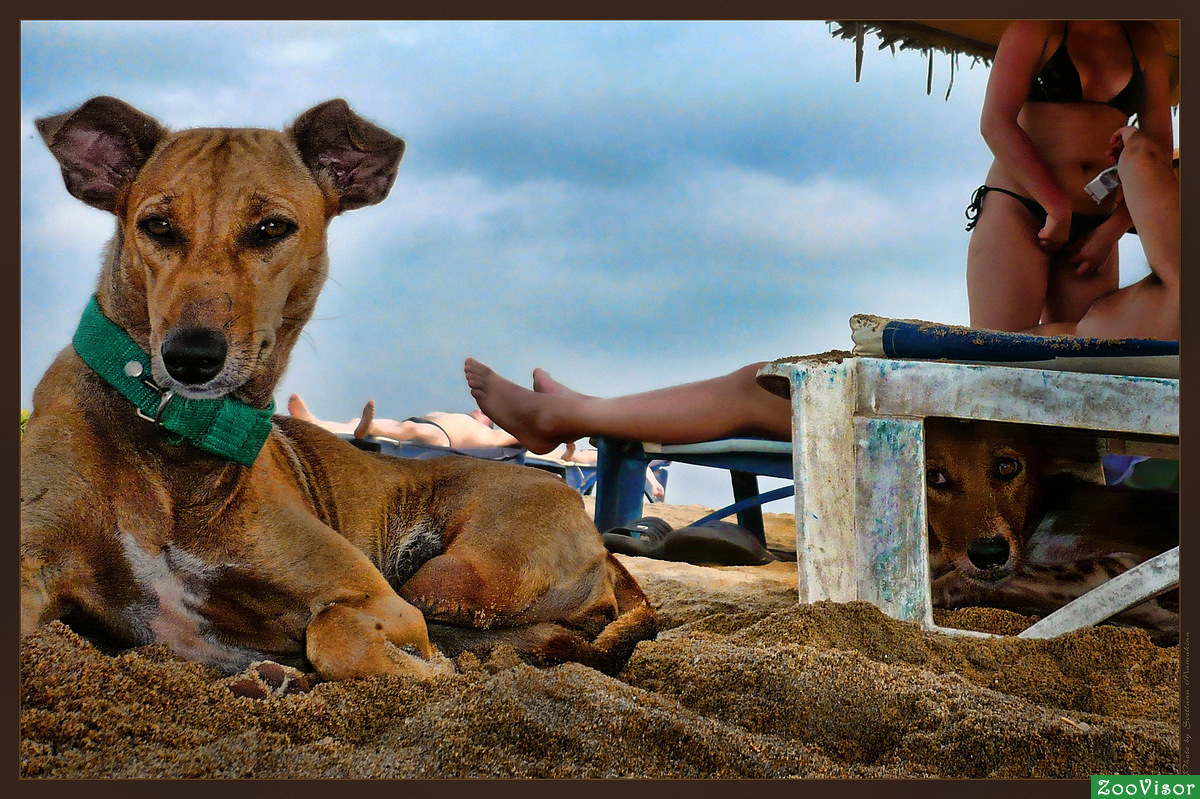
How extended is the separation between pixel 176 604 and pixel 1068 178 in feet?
10.7

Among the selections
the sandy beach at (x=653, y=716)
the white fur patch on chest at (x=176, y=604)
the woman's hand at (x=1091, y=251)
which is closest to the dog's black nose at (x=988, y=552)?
the sandy beach at (x=653, y=716)

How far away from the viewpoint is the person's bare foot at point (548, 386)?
3005 mm

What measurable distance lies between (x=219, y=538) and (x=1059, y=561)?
6.81ft

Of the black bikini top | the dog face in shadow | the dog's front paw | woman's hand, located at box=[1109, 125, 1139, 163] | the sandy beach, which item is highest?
the black bikini top

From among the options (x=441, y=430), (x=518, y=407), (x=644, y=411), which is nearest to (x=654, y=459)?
(x=644, y=411)

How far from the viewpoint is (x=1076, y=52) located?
3.04 metres

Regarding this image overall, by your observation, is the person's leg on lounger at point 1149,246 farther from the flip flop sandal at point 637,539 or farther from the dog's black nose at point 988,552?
the flip flop sandal at point 637,539

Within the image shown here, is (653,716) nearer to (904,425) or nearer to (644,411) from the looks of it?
(904,425)

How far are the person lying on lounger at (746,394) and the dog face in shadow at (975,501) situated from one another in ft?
1.51

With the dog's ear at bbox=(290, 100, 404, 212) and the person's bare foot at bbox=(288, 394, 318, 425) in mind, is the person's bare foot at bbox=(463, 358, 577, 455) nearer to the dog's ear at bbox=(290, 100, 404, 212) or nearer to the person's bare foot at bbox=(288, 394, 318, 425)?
the person's bare foot at bbox=(288, 394, 318, 425)

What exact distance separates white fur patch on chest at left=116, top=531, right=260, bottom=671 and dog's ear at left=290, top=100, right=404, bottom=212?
851 millimetres

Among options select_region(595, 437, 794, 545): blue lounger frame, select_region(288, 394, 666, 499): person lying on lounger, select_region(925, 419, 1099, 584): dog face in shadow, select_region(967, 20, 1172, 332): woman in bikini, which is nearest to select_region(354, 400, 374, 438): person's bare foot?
select_region(288, 394, 666, 499): person lying on lounger

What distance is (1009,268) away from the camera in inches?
125

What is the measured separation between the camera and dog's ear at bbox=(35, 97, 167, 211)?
174 cm
